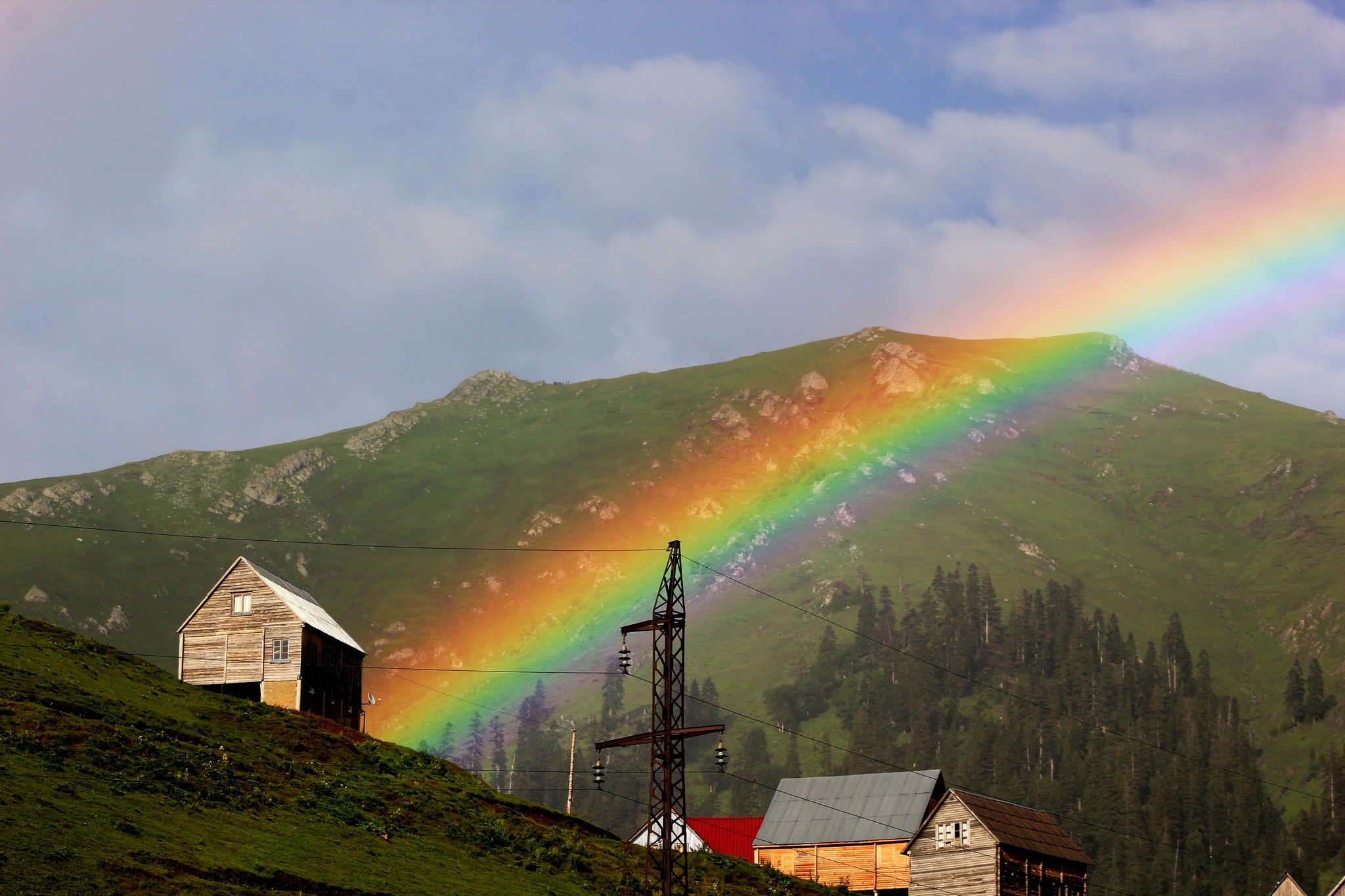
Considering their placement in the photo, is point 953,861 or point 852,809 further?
point 852,809

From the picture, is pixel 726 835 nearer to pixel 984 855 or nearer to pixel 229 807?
pixel 984 855

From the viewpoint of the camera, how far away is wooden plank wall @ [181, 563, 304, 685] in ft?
289

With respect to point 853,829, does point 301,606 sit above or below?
above

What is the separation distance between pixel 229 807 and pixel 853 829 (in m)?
57.8

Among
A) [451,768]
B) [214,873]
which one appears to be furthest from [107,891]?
[451,768]

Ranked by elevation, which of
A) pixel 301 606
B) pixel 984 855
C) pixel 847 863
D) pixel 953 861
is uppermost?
→ pixel 301 606

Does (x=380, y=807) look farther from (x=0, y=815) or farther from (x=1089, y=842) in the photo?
(x=1089, y=842)

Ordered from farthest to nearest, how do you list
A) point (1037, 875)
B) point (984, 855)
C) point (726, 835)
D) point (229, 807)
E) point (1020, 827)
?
point (726, 835) → point (1020, 827) → point (1037, 875) → point (984, 855) → point (229, 807)

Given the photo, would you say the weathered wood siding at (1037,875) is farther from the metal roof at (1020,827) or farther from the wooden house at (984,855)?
the metal roof at (1020,827)

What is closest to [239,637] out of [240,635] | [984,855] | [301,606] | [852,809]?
[240,635]

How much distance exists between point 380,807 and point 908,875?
45.0 metres

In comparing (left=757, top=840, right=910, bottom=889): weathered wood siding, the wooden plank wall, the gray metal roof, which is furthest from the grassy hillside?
the gray metal roof

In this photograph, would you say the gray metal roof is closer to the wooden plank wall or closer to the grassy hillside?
the grassy hillside

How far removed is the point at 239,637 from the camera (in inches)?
3506
